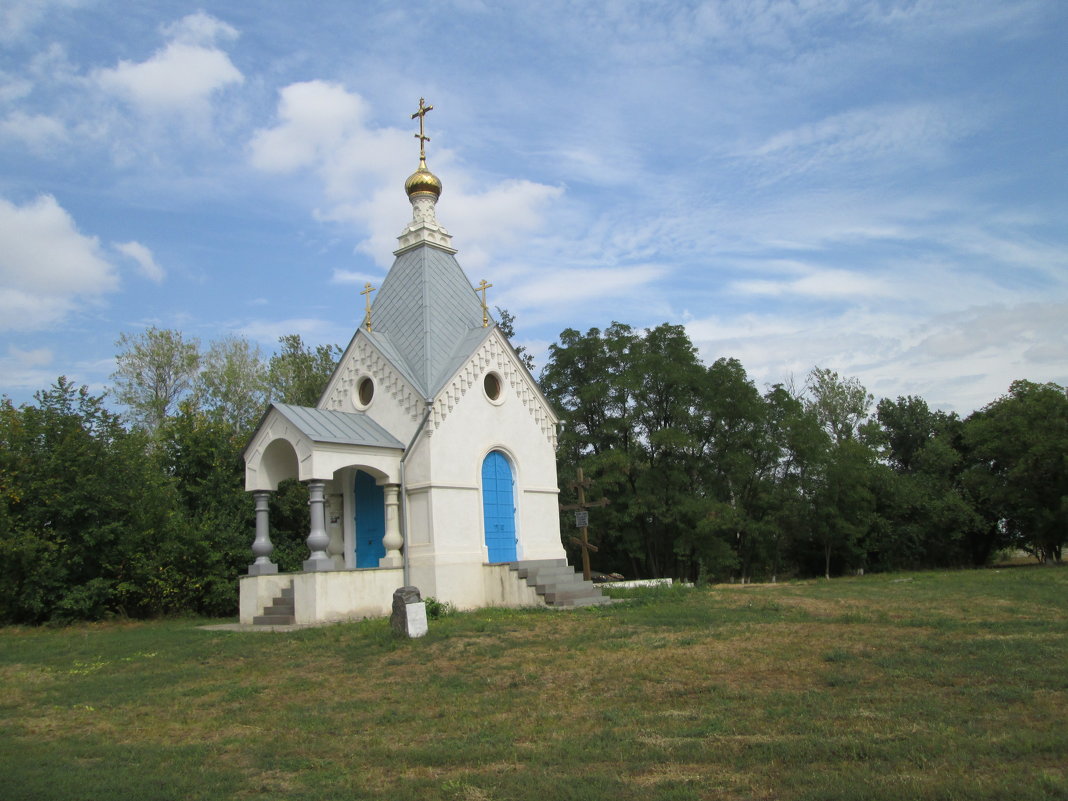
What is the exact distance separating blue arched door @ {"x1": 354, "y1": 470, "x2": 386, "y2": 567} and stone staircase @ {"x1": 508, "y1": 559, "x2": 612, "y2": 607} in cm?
298

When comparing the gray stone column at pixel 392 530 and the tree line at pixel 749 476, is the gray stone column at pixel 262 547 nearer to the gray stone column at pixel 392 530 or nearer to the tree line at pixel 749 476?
the gray stone column at pixel 392 530

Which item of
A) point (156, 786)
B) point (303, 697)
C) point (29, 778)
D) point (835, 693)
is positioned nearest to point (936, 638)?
point (835, 693)

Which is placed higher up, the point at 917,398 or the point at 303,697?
the point at 917,398

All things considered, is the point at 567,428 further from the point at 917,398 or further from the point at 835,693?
the point at 835,693

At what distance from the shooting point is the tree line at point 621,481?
17891mm

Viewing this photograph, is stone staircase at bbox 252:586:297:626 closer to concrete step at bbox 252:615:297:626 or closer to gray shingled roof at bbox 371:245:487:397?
concrete step at bbox 252:615:297:626

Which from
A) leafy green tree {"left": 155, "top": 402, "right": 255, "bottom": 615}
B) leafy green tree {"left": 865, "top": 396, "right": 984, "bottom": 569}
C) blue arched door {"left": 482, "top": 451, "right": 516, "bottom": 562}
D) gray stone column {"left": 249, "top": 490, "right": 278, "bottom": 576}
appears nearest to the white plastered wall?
blue arched door {"left": 482, "top": 451, "right": 516, "bottom": 562}

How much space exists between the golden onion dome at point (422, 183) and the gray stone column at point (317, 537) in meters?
7.72

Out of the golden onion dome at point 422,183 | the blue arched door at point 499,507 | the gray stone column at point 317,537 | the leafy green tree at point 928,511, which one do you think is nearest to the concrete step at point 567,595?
the blue arched door at point 499,507

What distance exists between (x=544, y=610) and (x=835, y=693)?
26.8 ft

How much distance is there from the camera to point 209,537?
62.6 feet

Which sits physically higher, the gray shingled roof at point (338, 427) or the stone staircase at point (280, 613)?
the gray shingled roof at point (338, 427)

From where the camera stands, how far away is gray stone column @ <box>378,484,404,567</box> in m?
16.1

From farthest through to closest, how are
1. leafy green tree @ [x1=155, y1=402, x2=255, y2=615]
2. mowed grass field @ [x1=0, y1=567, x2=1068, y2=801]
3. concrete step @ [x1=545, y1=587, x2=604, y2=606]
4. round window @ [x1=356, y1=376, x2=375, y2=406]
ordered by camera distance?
1. leafy green tree @ [x1=155, y1=402, x2=255, y2=615]
2. round window @ [x1=356, y1=376, x2=375, y2=406]
3. concrete step @ [x1=545, y1=587, x2=604, y2=606]
4. mowed grass field @ [x1=0, y1=567, x2=1068, y2=801]
